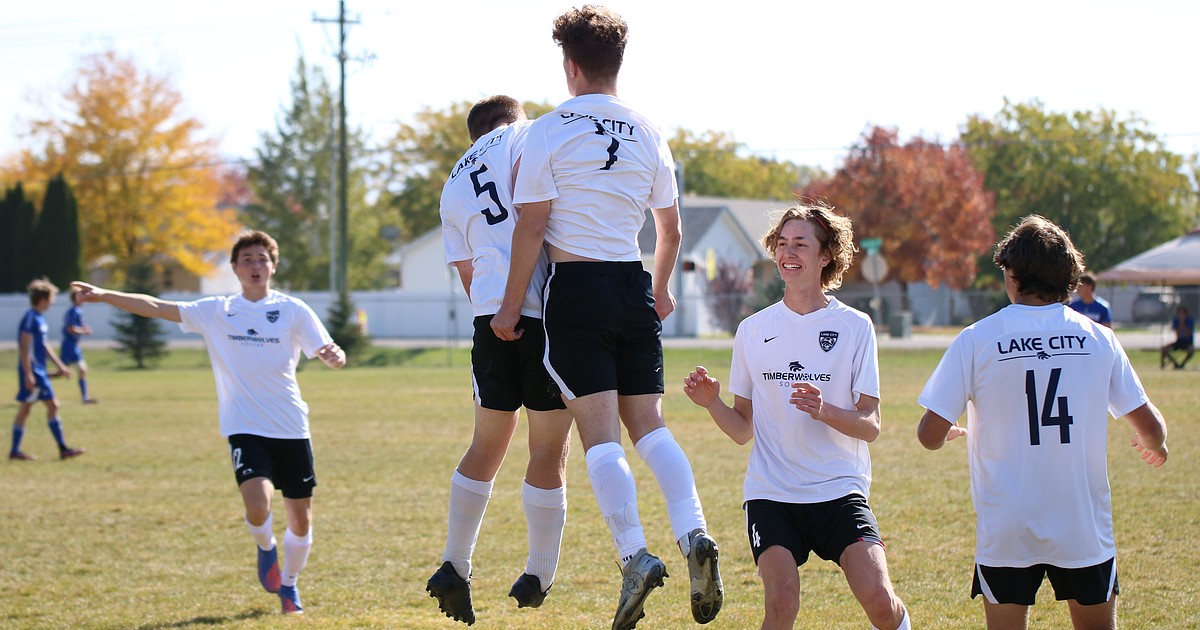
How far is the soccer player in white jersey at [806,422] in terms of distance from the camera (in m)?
4.78

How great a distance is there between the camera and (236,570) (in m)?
9.08

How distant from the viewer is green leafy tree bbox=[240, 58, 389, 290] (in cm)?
6506

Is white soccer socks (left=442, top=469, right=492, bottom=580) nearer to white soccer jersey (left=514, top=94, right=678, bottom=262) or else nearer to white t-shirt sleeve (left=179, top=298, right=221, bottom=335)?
white soccer jersey (left=514, top=94, right=678, bottom=262)

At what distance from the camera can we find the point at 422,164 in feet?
260

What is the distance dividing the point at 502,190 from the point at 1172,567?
5344mm

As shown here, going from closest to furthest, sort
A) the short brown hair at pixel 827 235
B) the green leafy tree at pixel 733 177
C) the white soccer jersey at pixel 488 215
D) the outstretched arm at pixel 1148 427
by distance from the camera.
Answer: the outstretched arm at pixel 1148 427
the white soccer jersey at pixel 488 215
the short brown hair at pixel 827 235
the green leafy tree at pixel 733 177

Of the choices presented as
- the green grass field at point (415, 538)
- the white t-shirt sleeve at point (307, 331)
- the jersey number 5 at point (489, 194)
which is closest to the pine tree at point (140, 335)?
the green grass field at point (415, 538)

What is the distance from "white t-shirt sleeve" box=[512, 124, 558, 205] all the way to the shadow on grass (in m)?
4.03

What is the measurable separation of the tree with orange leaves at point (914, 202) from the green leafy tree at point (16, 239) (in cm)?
3769

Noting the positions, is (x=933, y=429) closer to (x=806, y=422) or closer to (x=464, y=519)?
(x=806, y=422)

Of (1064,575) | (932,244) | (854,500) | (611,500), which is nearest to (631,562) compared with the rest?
(611,500)

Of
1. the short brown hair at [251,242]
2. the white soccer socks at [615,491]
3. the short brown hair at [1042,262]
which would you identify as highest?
the short brown hair at [251,242]

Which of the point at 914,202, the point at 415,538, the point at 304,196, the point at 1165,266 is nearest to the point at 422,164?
the point at 304,196

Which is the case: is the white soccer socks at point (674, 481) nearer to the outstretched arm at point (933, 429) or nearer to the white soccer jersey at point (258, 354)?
the outstretched arm at point (933, 429)
